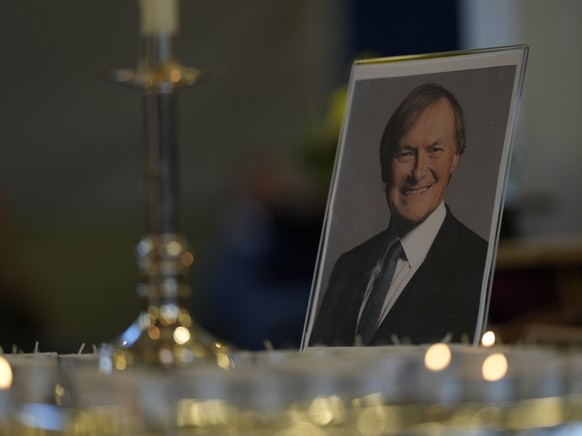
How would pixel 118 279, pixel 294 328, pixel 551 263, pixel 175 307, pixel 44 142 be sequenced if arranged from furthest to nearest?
pixel 118 279, pixel 44 142, pixel 294 328, pixel 551 263, pixel 175 307

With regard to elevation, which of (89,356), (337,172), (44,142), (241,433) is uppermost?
(44,142)

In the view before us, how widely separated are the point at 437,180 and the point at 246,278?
358 centimetres

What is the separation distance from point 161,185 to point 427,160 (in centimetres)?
21

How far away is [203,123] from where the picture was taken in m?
5.13

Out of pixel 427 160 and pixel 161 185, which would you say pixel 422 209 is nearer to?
pixel 427 160

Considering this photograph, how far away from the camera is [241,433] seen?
43cm

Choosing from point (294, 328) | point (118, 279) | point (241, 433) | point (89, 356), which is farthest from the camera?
point (118, 279)

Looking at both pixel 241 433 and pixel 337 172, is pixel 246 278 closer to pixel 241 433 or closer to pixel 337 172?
pixel 337 172

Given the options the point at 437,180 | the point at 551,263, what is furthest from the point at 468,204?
the point at 551,263

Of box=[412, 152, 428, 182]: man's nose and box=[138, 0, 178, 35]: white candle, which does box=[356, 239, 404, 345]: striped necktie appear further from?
box=[138, 0, 178, 35]: white candle

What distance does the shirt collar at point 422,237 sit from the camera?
643 mm

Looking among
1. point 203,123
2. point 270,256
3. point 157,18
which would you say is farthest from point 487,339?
point 203,123

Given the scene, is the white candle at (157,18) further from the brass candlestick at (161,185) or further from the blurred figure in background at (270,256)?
the blurred figure in background at (270,256)

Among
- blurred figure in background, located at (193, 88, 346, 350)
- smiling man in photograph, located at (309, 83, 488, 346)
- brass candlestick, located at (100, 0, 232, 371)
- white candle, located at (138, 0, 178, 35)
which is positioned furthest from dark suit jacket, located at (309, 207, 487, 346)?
blurred figure in background, located at (193, 88, 346, 350)
